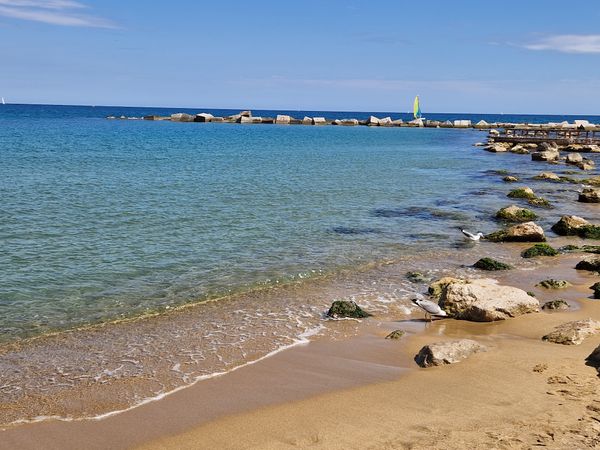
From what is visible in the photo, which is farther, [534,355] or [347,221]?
[347,221]

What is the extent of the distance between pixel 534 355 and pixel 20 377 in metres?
8.09

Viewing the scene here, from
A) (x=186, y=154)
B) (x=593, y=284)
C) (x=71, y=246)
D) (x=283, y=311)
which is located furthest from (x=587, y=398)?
(x=186, y=154)

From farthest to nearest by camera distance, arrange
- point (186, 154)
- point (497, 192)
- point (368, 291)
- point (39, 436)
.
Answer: point (186, 154), point (497, 192), point (368, 291), point (39, 436)

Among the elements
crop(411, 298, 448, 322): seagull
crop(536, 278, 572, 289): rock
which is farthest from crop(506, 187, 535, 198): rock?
crop(411, 298, 448, 322): seagull

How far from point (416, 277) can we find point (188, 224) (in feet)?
30.1

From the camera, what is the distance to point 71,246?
17.0m

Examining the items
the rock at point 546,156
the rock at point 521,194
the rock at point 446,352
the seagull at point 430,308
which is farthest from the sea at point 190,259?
the rock at point 546,156

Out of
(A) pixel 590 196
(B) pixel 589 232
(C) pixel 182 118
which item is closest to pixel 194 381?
(B) pixel 589 232

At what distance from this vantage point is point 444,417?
7.33 meters

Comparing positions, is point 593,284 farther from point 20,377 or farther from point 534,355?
point 20,377

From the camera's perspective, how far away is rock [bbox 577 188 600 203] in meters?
28.2

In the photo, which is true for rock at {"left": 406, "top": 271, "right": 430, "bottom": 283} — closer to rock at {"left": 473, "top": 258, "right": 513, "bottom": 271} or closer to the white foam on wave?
rock at {"left": 473, "top": 258, "right": 513, "bottom": 271}

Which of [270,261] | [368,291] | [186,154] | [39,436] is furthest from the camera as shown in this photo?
[186,154]

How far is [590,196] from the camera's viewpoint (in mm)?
28312
